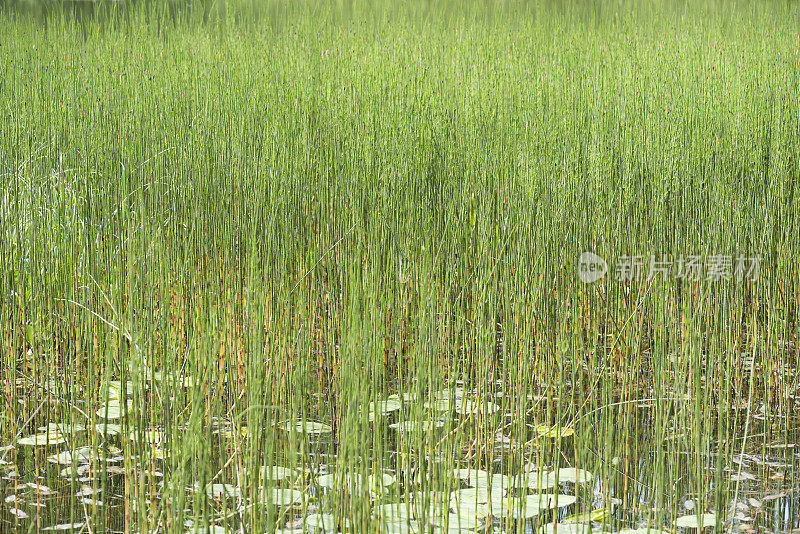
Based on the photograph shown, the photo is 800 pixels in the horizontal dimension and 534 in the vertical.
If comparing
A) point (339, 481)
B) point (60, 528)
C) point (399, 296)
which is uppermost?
point (399, 296)

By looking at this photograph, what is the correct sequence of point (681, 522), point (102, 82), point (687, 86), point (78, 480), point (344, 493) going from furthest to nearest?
point (102, 82) < point (687, 86) < point (78, 480) < point (681, 522) < point (344, 493)

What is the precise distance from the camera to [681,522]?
5.50ft

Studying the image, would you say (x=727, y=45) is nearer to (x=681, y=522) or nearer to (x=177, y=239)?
(x=177, y=239)

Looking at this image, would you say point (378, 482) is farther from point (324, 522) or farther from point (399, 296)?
point (399, 296)

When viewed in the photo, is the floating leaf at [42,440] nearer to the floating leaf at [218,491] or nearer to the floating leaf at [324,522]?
the floating leaf at [218,491]

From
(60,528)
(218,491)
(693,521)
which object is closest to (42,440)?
(60,528)

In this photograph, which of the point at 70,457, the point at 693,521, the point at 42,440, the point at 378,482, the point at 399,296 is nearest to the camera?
the point at 378,482

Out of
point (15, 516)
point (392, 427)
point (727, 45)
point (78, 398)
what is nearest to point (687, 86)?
point (727, 45)

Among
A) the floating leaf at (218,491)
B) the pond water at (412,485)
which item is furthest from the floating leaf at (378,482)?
the floating leaf at (218,491)

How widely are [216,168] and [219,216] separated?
313 mm

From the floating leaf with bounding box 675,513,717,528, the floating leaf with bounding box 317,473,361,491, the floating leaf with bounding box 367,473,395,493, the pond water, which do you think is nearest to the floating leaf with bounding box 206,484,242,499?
the pond water

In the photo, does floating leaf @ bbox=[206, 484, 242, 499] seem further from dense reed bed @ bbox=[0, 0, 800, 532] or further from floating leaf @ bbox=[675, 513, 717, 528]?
floating leaf @ bbox=[675, 513, 717, 528]

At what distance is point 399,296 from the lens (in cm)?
246

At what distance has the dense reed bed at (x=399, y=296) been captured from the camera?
1689 millimetres
